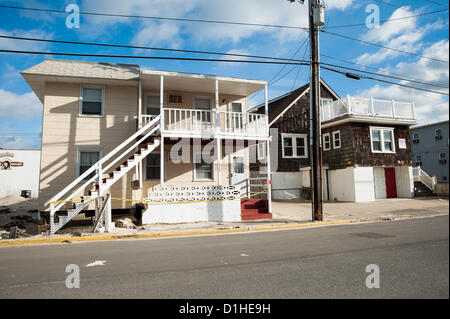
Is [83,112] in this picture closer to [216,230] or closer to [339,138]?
[216,230]

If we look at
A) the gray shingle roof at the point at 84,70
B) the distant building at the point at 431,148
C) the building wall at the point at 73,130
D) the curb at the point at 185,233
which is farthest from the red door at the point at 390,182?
the gray shingle roof at the point at 84,70

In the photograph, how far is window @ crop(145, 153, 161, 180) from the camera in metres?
15.4

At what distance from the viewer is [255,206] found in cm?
1511

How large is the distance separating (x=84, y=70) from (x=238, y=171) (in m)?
9.28

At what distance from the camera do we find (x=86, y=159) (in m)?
14.6

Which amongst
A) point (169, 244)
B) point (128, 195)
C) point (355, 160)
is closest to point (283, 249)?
point (169, 244)

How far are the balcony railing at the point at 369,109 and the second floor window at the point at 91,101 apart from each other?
612 inches

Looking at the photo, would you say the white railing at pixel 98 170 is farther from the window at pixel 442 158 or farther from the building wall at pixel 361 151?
the window at pixel 442 158

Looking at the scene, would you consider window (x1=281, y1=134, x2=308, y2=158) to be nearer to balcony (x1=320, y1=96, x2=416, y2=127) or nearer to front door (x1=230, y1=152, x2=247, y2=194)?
balcony (x1=320, y1=96, x2=416, y2=127)

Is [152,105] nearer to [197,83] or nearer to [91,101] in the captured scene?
[197,83]

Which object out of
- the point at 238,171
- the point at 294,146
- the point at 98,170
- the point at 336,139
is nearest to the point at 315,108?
Result: the point at 238,171

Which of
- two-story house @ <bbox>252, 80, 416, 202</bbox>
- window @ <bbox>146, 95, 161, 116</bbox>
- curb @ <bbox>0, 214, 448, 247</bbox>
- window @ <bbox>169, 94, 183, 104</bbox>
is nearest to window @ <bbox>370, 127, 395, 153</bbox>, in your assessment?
two-story house @ <bbox>252, 80, 416, 202</bbox>

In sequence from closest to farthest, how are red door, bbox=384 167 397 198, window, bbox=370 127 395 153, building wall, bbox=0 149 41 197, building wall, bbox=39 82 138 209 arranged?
building wall, bbox=39 82 138 209, window, bbox=370 127 395 153, red door, bbox=384 167 397 198, building wall, bbox=0 149 41 197

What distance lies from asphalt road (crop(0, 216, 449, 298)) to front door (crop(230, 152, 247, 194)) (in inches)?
325
